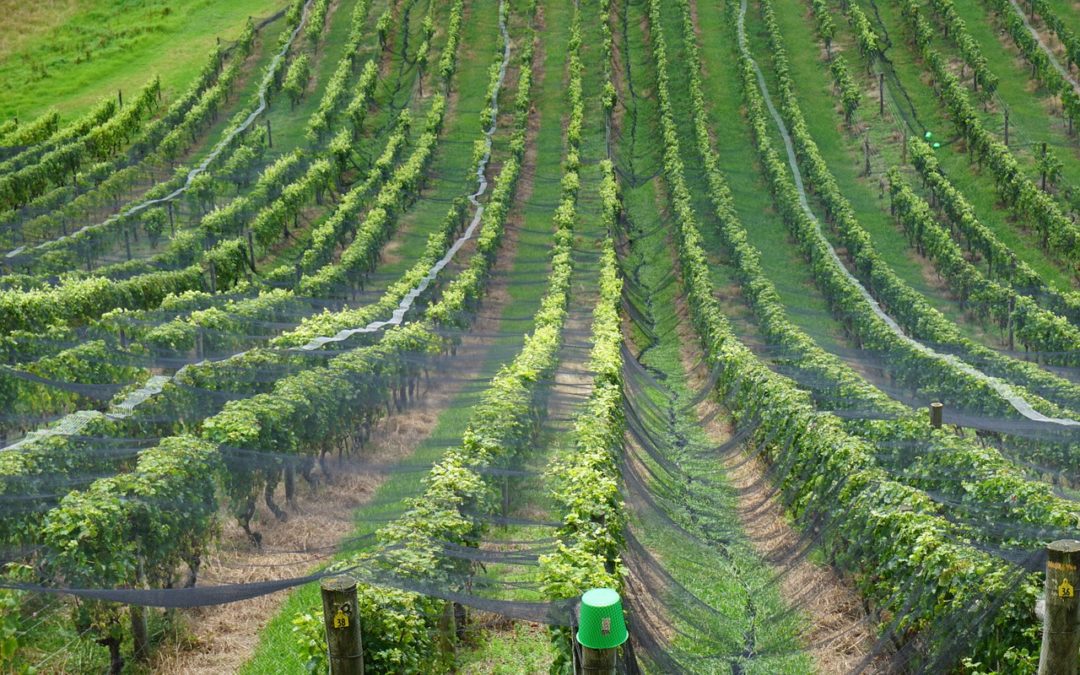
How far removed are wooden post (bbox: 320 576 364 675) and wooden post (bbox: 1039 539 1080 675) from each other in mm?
4882

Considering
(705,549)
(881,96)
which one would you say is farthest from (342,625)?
(881,96)

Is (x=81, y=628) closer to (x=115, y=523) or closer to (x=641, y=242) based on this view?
(x=115, y=523)

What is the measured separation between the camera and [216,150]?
147 ft

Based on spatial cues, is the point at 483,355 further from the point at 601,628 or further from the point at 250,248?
the point at 601,628

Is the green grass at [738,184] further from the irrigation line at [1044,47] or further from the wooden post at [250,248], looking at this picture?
the wooden post at [250,248]

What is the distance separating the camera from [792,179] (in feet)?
133

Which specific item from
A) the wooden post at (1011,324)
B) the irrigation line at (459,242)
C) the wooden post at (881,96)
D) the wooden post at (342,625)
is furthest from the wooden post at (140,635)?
the wooden post at (881,96)

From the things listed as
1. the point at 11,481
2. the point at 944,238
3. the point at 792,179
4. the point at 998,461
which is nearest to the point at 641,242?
the point at 792,179

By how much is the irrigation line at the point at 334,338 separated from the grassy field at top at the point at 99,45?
780 inches

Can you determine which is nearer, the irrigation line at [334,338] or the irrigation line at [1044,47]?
the irrigation line at [334,338]

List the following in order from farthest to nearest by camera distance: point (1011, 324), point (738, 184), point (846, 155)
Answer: point (846, 155)
point (738, 184)
point (1011, 324)

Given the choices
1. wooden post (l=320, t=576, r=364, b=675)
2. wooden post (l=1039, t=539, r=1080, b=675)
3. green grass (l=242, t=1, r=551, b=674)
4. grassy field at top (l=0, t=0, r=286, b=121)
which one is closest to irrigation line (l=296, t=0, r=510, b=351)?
green grass (l=242, t=1, r=551, b=674)

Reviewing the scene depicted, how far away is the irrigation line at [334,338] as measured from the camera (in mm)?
14497

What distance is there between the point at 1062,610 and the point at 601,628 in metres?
3.48
